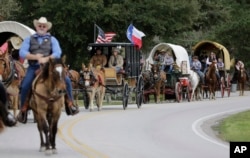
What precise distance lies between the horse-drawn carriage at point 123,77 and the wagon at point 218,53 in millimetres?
12461

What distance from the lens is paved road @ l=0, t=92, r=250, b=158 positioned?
13949 mm

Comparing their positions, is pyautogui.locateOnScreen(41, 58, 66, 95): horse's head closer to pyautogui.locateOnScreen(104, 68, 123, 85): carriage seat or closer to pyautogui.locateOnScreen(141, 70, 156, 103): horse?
pyautogui.locateOnScreen(104, 68, 123, 85): carriage seat

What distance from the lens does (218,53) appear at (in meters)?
43.1

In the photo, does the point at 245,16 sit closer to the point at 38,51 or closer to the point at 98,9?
the point at 98,9

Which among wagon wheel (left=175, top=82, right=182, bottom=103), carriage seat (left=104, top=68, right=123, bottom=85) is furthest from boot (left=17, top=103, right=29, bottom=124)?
wagon wheel (left=175, top=82, right=182, bottom=103)

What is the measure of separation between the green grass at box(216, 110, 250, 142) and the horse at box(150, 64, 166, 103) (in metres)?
10.0

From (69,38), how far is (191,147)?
29066mm

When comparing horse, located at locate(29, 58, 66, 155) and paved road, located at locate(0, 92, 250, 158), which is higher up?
horse, located at locate(29, 58, 66, 155)

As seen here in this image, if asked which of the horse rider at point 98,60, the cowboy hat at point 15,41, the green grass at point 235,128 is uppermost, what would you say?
the cowboy hat at point 15,41

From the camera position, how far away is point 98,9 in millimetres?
43625

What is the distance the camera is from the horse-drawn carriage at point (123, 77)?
27.3 meters

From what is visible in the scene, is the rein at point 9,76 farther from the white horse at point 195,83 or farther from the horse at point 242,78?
the horse at point 242,78

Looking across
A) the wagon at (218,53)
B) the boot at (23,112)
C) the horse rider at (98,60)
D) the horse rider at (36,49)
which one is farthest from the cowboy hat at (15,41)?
the wagon at (218,53)

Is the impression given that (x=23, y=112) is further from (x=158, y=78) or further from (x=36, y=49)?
(x=158, y=78)
